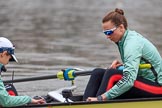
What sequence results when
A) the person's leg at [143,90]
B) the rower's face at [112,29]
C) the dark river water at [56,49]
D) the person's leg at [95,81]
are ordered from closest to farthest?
the rower's face at [112,29] < the person's leg at [143,90] < the person's leg at [95,81] < the dark river water at [56,49]

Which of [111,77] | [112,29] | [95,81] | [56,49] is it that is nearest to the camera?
[112,29]

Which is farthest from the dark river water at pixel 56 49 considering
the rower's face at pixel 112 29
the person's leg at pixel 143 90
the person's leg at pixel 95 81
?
the rower's face at pixel 112 29

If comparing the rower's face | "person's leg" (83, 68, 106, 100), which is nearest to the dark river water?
"person's leg" (83, 68, 106, 100)

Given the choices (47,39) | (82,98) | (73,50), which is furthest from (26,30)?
(82,98)

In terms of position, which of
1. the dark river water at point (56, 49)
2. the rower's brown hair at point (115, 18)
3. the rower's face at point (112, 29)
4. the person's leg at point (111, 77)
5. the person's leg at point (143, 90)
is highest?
the rower's brown hair at point (115, 18)

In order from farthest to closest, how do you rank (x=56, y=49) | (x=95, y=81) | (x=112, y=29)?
(x=56, y=49)
(x=95, y=81)
(x=112, y=29)

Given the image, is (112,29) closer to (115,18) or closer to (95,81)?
(115,18)

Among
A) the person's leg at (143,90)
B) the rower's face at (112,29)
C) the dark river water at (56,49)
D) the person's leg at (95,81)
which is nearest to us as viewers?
the rower's face at (112,29)

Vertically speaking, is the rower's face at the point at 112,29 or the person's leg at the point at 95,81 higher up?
the rower's face at the point at 112,29

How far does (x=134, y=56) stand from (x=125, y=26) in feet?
1.56

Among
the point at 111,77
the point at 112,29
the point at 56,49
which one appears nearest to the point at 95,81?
the point at 111,77

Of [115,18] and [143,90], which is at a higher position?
[115,18]

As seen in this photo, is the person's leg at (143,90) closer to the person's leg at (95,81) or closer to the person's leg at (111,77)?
the person's leg at (111,77)

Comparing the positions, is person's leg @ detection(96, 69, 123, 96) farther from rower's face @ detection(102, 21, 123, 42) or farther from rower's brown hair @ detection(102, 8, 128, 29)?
rower's brown hair @ detection(102, 8, 128, 29)
